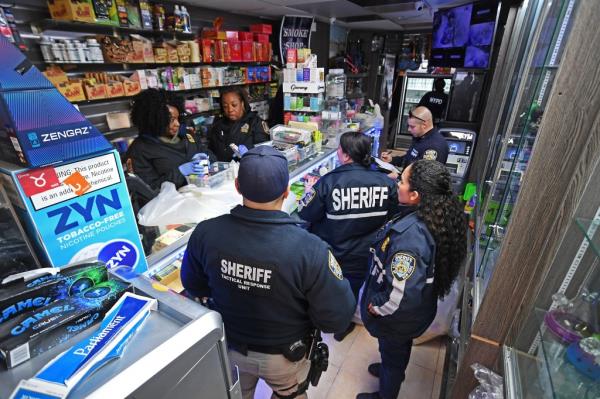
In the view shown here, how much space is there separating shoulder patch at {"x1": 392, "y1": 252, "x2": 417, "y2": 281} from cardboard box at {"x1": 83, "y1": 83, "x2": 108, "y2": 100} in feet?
11.0

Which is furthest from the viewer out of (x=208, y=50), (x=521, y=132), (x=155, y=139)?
(x=208, y=50)

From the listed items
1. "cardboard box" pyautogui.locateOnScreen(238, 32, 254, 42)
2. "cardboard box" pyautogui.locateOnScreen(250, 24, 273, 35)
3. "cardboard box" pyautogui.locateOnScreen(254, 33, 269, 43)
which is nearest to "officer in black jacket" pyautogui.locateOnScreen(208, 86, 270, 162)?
"cardboard box" pyautogui.locateOnScreen(238, 32, 254, 42)

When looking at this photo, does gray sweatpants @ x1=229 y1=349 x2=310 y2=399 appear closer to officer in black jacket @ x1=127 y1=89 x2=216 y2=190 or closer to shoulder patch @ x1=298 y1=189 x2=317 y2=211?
shoulder patch @ x1=298 y1=189 x2=317 y2=211

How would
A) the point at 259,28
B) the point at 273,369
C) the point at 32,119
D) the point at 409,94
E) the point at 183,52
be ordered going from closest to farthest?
the point at 32,119 → the point at 273,369 → the point at 183,52 → the point at 259,28 → the point at 409,94

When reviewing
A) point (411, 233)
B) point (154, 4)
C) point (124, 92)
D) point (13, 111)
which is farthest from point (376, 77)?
point (13, 111)

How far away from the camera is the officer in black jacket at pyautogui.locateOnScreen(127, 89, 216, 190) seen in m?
2.48

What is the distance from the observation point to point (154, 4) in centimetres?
362

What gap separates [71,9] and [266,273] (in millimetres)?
3148

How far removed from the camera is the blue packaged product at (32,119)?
2.55 feet

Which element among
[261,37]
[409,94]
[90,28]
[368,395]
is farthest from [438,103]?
[90,28]

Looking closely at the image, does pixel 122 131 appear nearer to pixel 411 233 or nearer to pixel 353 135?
pixel 353 135

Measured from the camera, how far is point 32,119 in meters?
0.82

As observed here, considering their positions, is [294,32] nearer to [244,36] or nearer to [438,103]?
[244,36]

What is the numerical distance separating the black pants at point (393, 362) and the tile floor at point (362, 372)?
1.02ft
